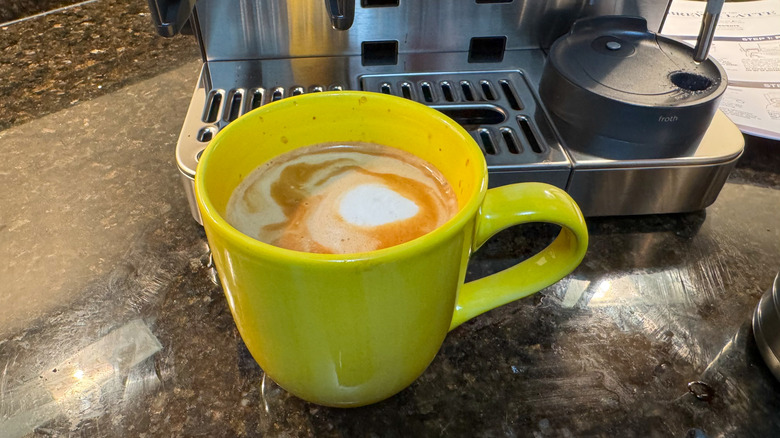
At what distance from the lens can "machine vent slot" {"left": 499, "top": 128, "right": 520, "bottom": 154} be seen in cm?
46

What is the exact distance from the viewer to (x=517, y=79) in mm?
550

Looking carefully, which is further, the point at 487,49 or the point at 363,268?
the point at 487,49

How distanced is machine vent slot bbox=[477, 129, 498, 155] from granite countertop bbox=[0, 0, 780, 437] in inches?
2.7

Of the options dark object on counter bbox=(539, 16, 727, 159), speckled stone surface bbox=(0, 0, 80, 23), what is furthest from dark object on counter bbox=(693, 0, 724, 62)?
Result: speckled stone surface bbox=(0, 0, 80, 23)

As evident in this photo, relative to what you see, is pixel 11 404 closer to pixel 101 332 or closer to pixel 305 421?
pixel 101 332

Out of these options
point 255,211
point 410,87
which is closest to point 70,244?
point 255,211

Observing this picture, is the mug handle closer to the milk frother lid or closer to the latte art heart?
the latte art heart

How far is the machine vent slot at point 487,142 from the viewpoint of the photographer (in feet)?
1.50

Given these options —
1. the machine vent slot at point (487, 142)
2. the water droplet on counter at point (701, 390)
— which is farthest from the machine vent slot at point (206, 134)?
the water droplet on counter at point (701, 390)

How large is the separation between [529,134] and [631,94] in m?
0.08

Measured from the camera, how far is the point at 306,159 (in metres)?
0.37

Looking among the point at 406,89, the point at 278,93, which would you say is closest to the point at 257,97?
the point at 278,93

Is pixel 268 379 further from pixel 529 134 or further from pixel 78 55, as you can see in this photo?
pixel 78 55

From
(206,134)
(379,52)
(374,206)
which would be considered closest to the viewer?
(374,206)
